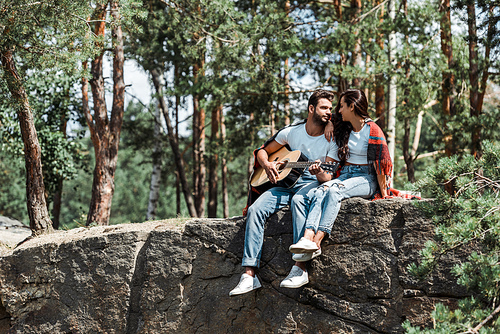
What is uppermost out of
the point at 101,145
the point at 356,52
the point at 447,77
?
the point at 356,52

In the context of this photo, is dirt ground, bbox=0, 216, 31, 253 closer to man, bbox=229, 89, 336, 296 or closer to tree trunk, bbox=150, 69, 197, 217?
man, bbox=229, 89, 336, 296

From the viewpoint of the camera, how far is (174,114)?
15.1 metres

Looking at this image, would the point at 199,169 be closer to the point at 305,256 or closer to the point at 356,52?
the point at 356,52

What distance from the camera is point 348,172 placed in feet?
14.0

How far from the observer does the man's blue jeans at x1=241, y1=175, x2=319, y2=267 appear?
401 cm

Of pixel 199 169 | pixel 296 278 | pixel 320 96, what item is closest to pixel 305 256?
pixel 296 278

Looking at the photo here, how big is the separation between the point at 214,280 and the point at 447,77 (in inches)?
234

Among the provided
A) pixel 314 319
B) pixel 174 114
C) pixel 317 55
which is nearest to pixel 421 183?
pixel 314 319

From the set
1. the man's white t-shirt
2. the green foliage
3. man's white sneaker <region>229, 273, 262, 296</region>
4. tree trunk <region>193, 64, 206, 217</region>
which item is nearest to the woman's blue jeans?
the man's white t-shirt

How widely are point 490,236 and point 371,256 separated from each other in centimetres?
147

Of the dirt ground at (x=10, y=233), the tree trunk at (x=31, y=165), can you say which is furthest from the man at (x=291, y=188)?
the dirt ground at (x=10, y=233)

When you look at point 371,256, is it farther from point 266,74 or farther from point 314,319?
point 266,74

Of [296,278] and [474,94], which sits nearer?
[296,278]

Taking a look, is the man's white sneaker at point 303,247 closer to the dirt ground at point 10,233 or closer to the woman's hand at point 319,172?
the woman's hand at point 319,172
